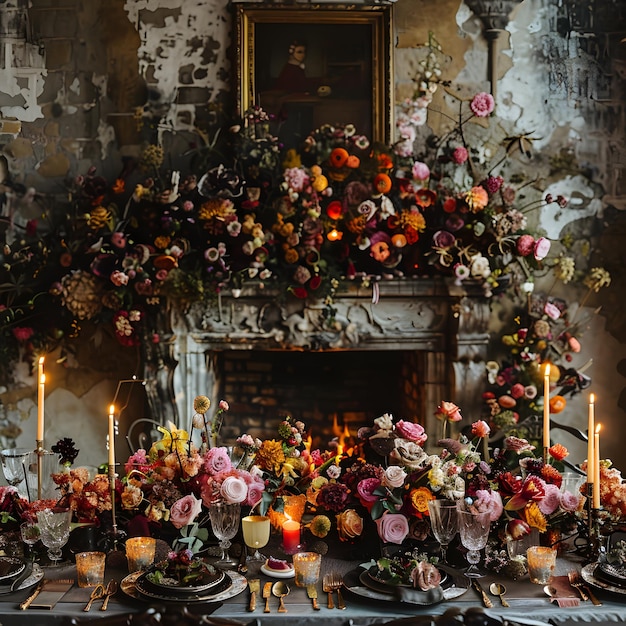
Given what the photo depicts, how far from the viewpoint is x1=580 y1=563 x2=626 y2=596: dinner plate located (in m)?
2.15

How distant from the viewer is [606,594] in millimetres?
2156

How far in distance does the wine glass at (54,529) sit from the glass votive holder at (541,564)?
4.32 feet

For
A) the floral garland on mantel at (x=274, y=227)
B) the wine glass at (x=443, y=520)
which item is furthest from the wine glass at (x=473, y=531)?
the floral garland on mantel at (x=274, y=227)

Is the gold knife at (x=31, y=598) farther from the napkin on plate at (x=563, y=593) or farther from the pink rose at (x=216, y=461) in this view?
the napkin on plate at (x=563, y=593)

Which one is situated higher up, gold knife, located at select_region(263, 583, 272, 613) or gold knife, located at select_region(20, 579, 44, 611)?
gold knife, located at select_region(20, 579, 44, 611)

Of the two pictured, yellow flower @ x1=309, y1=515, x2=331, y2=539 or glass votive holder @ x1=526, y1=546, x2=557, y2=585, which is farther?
yellow flower @ x1=309, y1=515, x2=331, y2=539

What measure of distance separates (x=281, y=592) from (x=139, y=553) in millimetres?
424

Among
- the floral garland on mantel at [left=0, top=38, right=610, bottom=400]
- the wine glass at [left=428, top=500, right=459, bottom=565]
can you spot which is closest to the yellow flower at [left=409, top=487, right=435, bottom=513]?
the wine glass at [left=428, top=500, right=459, bottom=565]

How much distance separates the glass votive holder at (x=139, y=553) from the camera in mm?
2301

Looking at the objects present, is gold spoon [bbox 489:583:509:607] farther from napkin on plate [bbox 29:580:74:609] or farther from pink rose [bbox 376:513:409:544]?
napkin on plate [bbox 29:580:74:609]

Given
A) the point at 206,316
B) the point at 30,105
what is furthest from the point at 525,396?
the point at 30,105

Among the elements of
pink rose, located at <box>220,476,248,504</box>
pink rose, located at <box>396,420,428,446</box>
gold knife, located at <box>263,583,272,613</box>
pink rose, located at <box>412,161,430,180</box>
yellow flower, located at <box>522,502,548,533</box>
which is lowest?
gold knife, located at <box>263,583,272,613</box>

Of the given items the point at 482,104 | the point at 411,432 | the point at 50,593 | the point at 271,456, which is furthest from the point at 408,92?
the point at 50,593

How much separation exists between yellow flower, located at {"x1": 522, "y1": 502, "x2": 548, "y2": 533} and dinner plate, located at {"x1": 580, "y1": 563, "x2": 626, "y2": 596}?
0.15m
